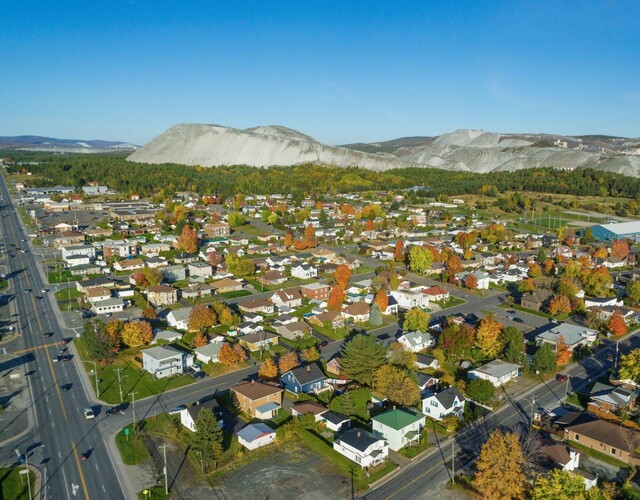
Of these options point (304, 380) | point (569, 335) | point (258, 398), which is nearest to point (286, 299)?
point (304, 380)

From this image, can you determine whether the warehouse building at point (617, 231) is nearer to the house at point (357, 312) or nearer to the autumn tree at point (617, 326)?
the autumn tree at point (617, 326)

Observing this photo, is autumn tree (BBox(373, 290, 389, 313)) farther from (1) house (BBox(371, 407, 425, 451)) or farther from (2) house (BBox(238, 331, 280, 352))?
(1) house (BBox(371, 407, 425, 451))

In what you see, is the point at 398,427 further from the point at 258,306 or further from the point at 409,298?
the point at 409,298

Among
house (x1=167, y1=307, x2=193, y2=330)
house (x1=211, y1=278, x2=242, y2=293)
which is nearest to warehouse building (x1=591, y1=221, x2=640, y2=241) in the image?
house (x1=211, y1=278, x2=242, y2=293)

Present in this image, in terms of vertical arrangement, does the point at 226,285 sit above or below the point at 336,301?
below

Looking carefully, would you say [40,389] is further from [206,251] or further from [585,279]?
[585,279]

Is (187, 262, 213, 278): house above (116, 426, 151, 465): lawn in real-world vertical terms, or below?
above
